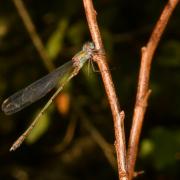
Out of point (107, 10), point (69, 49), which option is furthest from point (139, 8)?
point (69, 49)

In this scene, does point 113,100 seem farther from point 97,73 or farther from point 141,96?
point 97,73

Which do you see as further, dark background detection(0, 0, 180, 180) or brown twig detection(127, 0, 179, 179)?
dark background detection(0, 0, 180, 180)

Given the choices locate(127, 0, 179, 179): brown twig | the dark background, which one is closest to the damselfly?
the dark background

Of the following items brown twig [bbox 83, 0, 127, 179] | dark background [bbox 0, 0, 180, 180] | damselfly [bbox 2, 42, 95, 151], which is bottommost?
brown twig [bbox 83, 0, 127, 179]

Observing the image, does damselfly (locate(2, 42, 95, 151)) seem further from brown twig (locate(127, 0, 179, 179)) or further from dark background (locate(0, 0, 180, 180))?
brown twig (locate(127, 0, 179, 179))

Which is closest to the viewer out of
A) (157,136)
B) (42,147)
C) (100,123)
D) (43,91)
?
→ (43,91)

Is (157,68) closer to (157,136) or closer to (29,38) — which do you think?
(157,136)

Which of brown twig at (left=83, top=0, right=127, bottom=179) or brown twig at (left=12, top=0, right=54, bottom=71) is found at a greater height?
brown twig at (left=12, top=0, right=54, bottom=71)
